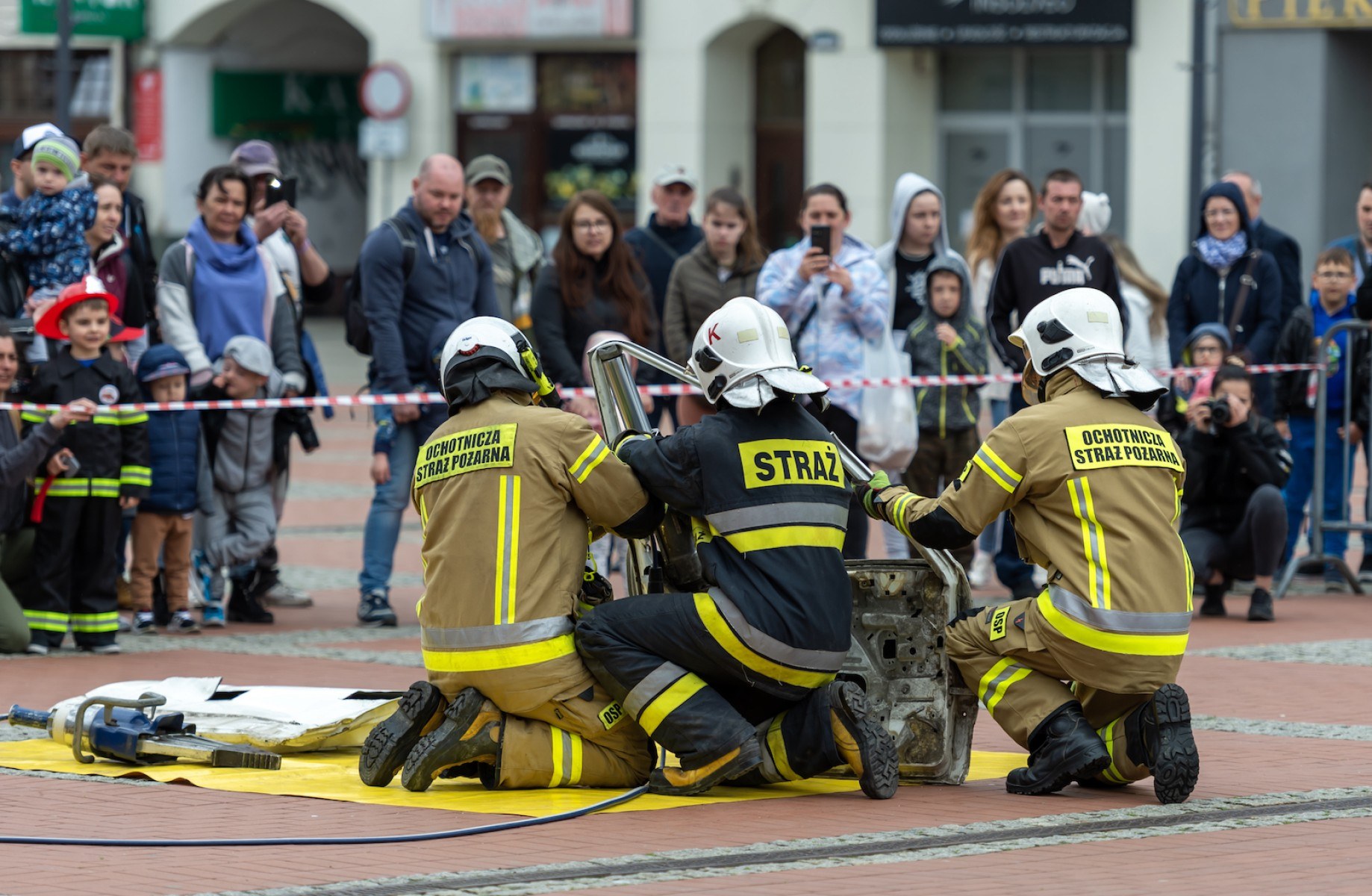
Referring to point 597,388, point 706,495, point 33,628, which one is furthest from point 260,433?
point 706,495

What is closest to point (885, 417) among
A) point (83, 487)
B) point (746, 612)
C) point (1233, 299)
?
point (1233, 299)

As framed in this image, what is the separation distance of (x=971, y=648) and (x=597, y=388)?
5.08ft

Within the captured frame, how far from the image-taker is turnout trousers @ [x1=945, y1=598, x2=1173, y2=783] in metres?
7.25

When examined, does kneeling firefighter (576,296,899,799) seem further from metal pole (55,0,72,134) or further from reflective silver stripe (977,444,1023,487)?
metal pole (55,0,72,134)

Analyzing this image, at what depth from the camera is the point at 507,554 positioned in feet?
23.7

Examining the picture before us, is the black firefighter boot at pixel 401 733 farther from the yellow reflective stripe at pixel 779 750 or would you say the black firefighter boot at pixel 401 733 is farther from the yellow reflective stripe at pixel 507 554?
the yellow reflective stripe at pixel 779 750

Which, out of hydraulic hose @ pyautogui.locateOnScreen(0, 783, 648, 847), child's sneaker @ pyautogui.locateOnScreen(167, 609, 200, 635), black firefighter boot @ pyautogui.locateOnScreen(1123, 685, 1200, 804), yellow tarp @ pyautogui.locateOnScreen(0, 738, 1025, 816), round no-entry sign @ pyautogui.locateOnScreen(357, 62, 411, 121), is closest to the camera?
hydraulic hose @ pyautogui.locateOnScreen(0, 783, 648, 847)

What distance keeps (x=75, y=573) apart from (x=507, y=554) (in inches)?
154

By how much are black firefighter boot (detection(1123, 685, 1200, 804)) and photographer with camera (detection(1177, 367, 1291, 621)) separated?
4.64 m

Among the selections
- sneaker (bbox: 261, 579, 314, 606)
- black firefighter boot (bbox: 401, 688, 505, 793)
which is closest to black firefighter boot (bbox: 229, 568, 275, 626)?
sneaker (bbox: 261, 579, 314, 606)

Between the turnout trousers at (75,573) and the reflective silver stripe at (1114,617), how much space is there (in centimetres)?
492

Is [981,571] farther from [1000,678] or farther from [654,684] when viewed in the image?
[654,684]

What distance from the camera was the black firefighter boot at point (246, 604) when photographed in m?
11.7

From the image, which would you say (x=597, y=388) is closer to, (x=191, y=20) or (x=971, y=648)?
(x=971, y=648)
